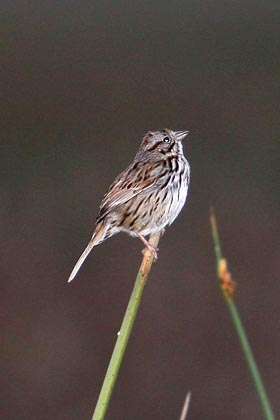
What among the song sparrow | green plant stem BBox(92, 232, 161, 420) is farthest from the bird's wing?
green plant stem BBox(92, 232, 161, 420)

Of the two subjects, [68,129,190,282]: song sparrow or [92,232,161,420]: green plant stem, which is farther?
[68,129,190,282]: song sparrow

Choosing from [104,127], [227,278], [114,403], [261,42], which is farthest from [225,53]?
[227,278]

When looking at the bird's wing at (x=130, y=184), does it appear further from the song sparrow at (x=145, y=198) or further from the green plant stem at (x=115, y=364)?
the green plant stem at (x=115, y=364)

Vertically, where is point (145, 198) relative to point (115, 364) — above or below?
above

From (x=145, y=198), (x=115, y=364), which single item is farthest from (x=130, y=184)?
(x=115, y=364)

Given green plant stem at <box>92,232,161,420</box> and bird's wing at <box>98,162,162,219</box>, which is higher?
bird's wing at <box>98,162,162,219</box>

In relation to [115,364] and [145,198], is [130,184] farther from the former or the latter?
[115,364]

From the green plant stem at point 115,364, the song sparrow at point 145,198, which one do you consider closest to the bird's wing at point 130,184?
the song sparrow at point 145,198

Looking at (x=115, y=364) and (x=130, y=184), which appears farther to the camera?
(x=130, y=184)

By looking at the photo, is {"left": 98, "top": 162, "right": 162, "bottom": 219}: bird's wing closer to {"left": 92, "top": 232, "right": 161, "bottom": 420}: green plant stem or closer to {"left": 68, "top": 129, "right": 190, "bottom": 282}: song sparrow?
{"left": 68, "top": 129, "right": 190, "bottom": 282}: song sparrow
